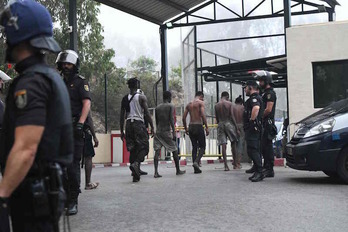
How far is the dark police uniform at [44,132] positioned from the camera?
7.61 ft

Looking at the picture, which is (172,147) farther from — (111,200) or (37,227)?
(37,227)

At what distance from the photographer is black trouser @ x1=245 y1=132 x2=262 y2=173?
873cm

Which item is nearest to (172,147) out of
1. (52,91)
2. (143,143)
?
(143,143)

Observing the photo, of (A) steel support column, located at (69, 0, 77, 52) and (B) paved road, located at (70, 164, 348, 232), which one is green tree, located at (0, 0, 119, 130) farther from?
(B) paved road, located at (70, 164, 348, 232)

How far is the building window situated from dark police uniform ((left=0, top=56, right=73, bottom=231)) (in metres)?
10.4

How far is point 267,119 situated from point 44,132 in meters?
7.18

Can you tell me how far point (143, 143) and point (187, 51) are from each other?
993cm

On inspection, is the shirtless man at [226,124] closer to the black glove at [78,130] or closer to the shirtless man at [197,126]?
the shirtless man at [197,126]

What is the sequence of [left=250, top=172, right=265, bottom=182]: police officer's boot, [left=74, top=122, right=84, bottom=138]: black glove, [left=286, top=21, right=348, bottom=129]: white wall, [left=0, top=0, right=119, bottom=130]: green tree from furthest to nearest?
1. [left=0, top=0, right=119, bottom=130]: green tree
2. [left=286, top=21, right=348, bottom=129]: white wall
3. [left=250, top=172, right=265, bottom=182]: police officer's boot
4. [left=74, top=122, right=84, bottom=138]: black glove

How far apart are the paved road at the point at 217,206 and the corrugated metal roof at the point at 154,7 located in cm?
864

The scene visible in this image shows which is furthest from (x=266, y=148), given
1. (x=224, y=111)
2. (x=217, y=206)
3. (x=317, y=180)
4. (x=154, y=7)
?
(x=154, y=7)

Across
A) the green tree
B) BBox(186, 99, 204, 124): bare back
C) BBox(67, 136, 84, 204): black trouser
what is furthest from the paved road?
the green tree

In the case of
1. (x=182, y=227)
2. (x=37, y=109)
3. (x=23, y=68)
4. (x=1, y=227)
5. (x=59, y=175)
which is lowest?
(x=182, y=227)

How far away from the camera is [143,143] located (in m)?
9.00
